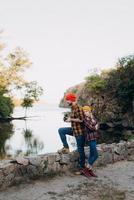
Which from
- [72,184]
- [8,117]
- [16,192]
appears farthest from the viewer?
[8,117]

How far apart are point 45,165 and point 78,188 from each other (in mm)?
1494

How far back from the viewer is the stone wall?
31.8 feet

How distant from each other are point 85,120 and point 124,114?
119 ft

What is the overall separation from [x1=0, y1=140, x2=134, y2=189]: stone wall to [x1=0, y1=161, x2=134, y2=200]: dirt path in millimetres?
299

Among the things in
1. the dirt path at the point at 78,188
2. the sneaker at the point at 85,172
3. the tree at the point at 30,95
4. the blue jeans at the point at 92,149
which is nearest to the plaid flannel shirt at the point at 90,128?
the blue jeans at the point at 92,149

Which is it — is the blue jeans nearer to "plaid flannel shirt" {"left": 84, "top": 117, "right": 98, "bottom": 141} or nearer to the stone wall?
"plaid flannel shirt" {"left": 84, "top": 117, "right": 98, "bottom": 141}

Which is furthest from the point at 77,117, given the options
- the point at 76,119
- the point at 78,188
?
the point at 78,188

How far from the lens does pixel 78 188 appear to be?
9500 millimetres

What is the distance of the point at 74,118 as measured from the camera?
10.5m

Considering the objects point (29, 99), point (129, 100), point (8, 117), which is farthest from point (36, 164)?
point (29, 99)

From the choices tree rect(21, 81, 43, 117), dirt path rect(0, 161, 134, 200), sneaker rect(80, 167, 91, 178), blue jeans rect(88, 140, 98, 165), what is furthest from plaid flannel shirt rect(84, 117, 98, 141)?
tree rect(21, 81, 43, 117)

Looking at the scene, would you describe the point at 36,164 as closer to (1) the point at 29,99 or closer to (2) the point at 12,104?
(2) the point at 12,104

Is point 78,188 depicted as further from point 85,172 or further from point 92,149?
point 92,149

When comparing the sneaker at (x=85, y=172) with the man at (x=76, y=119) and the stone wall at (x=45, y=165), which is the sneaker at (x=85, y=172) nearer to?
the man at (x=76, y=119)
